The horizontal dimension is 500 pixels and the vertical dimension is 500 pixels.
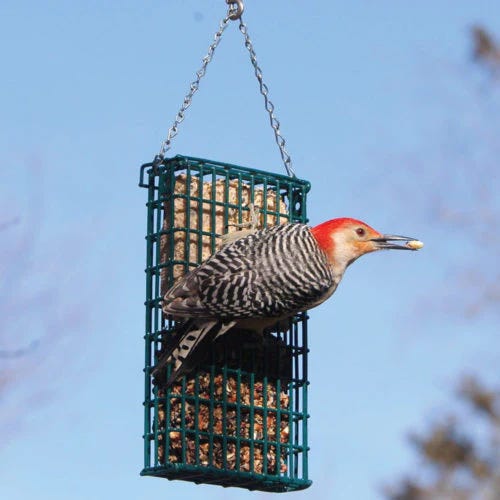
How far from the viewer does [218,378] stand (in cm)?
650

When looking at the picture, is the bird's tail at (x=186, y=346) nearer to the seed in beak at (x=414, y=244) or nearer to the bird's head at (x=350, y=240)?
the bird's head at (x=350, y=240)

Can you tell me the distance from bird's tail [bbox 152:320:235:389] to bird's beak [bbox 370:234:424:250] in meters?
0.98

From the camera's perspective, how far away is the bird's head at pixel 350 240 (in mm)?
6320

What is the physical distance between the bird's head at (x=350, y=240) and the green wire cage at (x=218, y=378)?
2.01 feet

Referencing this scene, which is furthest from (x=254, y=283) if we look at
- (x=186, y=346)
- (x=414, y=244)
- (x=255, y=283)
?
(x=414, y=244)

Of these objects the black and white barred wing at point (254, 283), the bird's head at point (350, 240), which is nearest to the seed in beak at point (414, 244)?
the bird's head at point (350, 240)

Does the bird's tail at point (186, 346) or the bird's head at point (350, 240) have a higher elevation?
the bird's head at point (350, 240)

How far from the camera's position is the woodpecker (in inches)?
239

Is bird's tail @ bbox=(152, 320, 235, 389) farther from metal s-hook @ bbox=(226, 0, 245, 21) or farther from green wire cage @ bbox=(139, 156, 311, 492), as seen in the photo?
metal s-hook @ bbox=(226, 0, 245, 21)

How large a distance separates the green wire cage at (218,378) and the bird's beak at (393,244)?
78 centimetres

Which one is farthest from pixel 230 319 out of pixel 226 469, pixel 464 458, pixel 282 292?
pixel 464 458

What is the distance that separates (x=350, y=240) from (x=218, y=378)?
112 cm

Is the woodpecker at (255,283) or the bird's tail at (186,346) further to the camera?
the bird's tail at (186,346)

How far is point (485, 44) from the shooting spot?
7.48m
